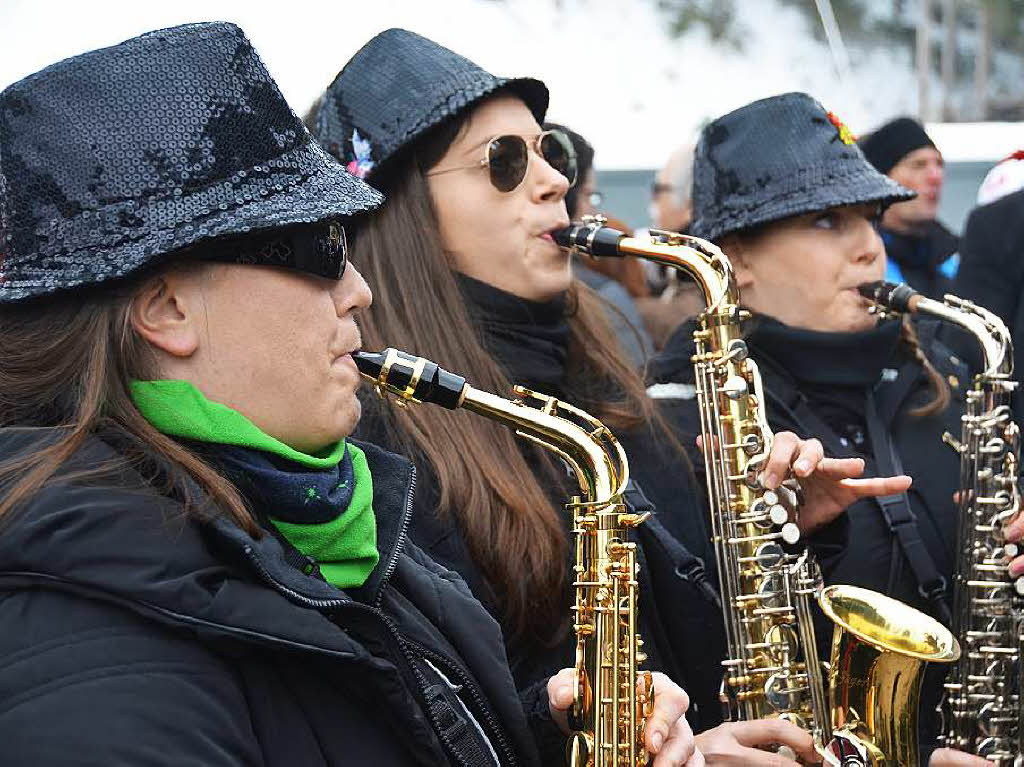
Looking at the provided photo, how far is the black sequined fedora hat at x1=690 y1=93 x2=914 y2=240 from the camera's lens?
3.83m

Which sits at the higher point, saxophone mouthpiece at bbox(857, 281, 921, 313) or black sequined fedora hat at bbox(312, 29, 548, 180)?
black sequined fedora hat at bbox(312, 29, 548, 180)

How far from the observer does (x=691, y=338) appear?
377 centimetres

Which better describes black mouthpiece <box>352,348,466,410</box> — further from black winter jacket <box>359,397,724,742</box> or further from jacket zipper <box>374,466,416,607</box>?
black winter jacket <box>359,397,724,742</box>

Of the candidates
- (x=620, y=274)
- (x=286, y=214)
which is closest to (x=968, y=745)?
(x=286, y=214)

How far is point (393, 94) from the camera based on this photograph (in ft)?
10.9

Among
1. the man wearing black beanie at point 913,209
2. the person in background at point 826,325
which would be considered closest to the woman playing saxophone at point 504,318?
the person in background at point 826,325

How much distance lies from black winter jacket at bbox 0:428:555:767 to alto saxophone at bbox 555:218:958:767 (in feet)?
4.22

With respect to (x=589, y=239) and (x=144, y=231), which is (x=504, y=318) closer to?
(x=589, y=239)

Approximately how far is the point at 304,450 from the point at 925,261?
6.05 meters

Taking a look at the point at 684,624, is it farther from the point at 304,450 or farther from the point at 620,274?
the point at 620,274

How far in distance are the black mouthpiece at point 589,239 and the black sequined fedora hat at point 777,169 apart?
0.66 meters

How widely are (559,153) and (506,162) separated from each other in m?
0.23

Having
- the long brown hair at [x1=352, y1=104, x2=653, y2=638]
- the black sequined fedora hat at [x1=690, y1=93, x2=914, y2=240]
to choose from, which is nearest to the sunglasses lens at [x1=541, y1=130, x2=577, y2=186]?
the long brown hair at [x1=352, y1=104, x2=653, y2=638]

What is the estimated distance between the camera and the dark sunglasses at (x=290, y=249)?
198 cm
